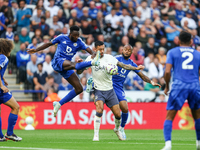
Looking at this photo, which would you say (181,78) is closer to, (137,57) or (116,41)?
(137,57)

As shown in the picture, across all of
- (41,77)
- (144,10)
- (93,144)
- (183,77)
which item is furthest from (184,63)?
(144,10)

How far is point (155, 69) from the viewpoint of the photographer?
1933 cm

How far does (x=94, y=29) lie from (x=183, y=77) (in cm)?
1350

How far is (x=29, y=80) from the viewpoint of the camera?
59.7ft

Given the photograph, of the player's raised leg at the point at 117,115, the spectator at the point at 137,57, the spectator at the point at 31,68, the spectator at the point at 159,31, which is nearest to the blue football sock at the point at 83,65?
the player's raised leg at the point at 117,115

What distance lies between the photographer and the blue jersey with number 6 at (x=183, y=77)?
7.34 meters

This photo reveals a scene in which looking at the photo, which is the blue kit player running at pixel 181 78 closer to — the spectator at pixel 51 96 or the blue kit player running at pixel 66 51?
the blue kit player running at pixel 66 51

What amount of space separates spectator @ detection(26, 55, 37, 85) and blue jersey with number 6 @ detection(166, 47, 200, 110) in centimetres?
1170


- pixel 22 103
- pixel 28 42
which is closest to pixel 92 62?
pixel 22 103

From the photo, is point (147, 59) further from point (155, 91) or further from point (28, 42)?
point (28, 42)

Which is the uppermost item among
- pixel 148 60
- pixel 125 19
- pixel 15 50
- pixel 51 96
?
pixel 125 19

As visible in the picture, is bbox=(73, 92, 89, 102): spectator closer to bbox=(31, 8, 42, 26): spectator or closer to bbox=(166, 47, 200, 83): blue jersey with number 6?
bbox=(31, 8, 42, 26): spectator

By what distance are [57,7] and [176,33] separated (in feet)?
23.3

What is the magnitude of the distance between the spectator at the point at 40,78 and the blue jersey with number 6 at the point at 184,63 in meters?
11.3
